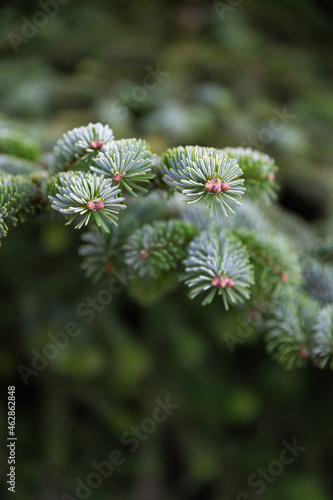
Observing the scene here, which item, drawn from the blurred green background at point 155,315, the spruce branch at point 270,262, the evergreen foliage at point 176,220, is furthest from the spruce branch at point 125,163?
the blurred green background at point 155,315

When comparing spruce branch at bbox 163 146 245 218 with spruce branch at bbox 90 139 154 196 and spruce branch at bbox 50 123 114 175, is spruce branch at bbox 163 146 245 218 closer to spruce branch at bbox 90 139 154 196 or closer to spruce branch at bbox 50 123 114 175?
spruce branch at bbox 90 139 154 196

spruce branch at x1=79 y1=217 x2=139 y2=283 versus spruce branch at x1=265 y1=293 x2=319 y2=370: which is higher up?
spruce branch at x1=79 y1=217 x2=139 y2=283

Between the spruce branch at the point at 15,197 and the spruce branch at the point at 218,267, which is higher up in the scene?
the spruce branch at the point at 15,197

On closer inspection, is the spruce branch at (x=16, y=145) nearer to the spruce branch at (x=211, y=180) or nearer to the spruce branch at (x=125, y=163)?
the spruce branch at (x=125, y=163)

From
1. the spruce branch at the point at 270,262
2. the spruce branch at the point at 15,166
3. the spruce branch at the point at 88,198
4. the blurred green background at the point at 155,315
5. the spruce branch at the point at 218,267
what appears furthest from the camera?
the blurred green background at the point at 155,315

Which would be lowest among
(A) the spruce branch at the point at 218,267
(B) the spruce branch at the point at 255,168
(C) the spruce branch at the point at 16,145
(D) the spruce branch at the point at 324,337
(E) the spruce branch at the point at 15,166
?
(D) the spruce branch at the point at 324,337

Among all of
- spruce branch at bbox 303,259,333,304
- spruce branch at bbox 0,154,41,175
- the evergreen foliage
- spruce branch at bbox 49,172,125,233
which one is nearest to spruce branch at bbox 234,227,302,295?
the evergreen foliage

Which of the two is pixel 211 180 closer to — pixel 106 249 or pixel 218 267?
pixel 218 267
